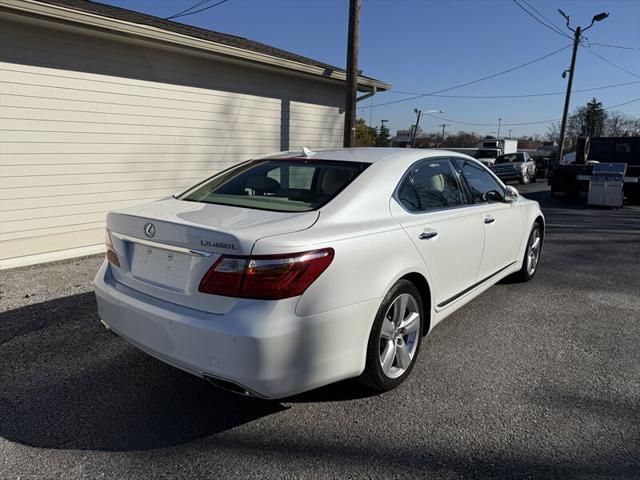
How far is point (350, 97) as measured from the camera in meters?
9.71

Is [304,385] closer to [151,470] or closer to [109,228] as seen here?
[151,470]

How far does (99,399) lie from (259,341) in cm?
144

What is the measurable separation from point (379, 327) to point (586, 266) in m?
5.04

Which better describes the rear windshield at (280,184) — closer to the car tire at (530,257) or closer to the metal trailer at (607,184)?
the car tire at (530,257)

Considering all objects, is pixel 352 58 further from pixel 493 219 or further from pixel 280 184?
pixel 280 184

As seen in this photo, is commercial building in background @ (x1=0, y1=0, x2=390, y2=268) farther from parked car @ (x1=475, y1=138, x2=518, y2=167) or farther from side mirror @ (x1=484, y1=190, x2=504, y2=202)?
parked car @ (x1=475, y1=138, x2=518, y2=167)

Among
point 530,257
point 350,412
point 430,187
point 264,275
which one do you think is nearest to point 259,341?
point 264,275

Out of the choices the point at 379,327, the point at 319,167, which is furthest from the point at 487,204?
the point at 379,327

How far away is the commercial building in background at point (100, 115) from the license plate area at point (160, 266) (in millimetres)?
4308

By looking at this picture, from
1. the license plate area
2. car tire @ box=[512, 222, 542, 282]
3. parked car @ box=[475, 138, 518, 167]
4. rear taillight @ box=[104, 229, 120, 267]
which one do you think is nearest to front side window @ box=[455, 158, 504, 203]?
car tire @ box=[512, 222, 542, 282]

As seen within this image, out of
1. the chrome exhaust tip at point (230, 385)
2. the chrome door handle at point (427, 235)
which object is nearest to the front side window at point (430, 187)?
the chrome door handle at point (427, 235)

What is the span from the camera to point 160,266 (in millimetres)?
2658

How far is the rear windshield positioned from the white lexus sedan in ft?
0.04

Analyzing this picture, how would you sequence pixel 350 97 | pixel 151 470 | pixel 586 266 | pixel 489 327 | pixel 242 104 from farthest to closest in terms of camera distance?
1. pixel 350 97
2. pixel 242 104
3. pixel 586 266
4. pixel 489 327
5. pixel 151 470
